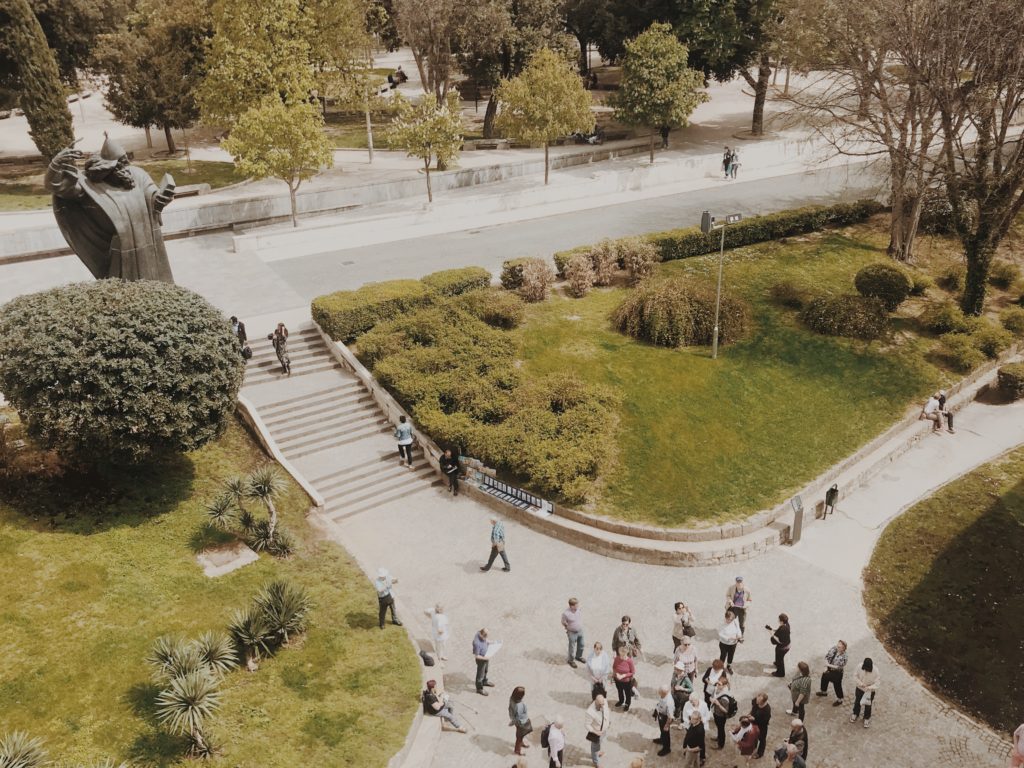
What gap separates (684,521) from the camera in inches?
723

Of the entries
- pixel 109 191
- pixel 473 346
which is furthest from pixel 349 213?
pixel 109 191

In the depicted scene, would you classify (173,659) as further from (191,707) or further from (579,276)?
(579,276)

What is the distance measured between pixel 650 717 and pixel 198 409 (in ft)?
34.8

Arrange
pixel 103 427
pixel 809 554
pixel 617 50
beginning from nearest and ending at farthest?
pixel 103 427 < pixel 809 554 < pixel 617 50

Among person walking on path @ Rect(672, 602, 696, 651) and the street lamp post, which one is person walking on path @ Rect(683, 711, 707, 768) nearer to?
person walking on path @ Rect(672, 602, 696, 651)

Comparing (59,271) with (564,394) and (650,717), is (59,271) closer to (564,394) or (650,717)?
(564,394)

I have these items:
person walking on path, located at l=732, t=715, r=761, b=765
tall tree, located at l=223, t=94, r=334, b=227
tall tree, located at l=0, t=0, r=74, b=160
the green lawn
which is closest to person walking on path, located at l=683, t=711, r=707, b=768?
person walking on path, located at l=732, t=715, r=761, b=765

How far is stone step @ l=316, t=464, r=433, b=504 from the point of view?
Result: 64.6 feet

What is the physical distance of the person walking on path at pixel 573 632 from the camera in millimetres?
14594

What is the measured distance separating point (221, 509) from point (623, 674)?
865 centimetres

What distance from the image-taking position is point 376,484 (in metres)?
20.3

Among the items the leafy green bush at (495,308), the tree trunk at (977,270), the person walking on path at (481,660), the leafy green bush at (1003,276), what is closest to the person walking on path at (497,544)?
the person walking on path at (481,660)

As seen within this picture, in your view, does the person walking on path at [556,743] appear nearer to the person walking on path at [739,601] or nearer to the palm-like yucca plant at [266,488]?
the person walking on path at [739,601]

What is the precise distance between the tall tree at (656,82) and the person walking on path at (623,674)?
33590mm
